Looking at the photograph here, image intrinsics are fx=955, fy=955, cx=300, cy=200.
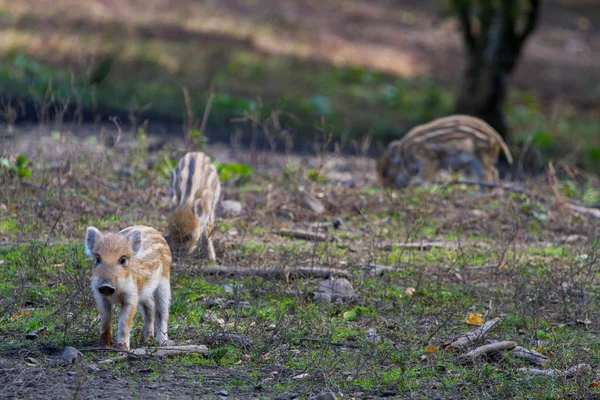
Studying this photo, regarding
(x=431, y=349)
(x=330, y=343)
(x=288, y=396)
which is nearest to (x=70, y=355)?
(x=288, y=396)

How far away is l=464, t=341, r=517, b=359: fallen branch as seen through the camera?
5829 millimetres

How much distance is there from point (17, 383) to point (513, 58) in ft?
34.9

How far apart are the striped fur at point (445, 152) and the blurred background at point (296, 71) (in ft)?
1.52

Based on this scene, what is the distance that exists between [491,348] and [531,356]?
0.25 meters

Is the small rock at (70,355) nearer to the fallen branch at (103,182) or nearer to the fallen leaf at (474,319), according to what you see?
the fallen leaf at (474,319)

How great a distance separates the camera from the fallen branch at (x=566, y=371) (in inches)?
211

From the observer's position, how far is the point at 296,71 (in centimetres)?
1800

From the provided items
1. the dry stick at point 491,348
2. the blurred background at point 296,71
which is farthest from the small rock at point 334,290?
the blurred background at point 296,71

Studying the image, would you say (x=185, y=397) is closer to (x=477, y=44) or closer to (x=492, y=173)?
(x=492, y=173)

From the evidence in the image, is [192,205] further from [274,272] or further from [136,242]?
[136,242]

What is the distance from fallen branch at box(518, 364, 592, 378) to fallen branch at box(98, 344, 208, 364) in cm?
191

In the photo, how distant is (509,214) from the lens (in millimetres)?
9062

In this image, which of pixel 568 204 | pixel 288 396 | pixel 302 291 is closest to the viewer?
pixel 288 396

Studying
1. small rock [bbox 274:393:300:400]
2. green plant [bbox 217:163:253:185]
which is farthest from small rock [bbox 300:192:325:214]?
small rock [bbox 274:393:300:400]
